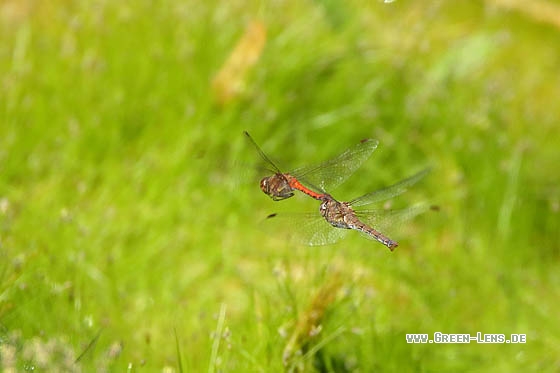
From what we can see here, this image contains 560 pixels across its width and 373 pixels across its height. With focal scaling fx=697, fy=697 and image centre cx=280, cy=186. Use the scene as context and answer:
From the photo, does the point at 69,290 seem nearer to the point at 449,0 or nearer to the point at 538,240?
the point at 538,240

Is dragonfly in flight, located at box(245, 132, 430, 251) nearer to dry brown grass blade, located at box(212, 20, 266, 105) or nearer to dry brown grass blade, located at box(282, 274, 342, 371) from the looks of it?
dry brown grass blade, located at box(282, 274, 342, 371)

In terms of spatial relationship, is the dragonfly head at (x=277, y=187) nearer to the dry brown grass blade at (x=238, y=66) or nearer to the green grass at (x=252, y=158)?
the green grass at (x=252, y=158)

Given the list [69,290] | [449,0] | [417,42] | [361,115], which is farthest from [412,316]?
[449,0]

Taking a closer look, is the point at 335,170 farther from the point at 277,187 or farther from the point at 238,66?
the point at 238,66

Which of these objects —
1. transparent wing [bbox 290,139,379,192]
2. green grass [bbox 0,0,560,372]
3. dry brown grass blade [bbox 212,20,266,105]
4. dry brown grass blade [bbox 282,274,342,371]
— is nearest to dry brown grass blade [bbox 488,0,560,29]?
green grass [bbox 0,0,560,372]

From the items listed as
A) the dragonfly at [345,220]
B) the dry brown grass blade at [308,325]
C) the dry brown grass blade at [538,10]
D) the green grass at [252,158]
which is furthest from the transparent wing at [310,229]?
the dry brown grass blade at [538,10]

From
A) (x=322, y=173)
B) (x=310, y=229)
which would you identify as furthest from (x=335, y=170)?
(x=310, y=229)
